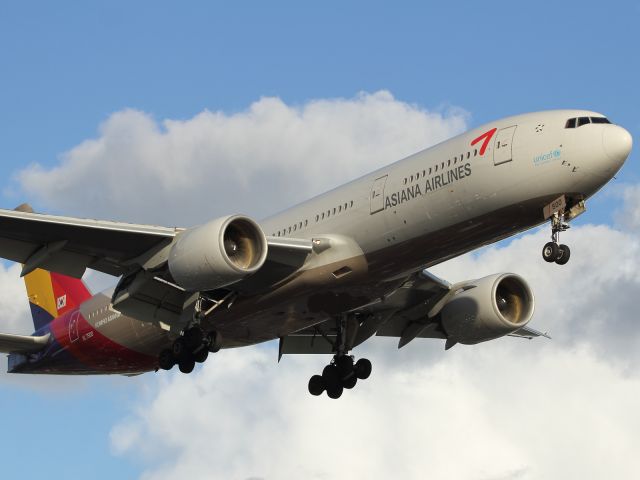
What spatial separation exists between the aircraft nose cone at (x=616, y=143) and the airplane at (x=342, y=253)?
36mm

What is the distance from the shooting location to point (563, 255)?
3145 centimetres

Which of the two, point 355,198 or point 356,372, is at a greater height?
point 355,198

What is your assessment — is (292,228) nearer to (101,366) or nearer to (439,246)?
(439,246)

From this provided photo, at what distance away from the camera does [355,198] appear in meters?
34.2

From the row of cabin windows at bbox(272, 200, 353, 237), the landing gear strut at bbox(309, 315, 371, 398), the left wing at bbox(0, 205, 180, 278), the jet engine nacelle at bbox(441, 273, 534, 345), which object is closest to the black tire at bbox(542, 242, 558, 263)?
the row of cabin windows at bbox(272, 200, 353, 237)

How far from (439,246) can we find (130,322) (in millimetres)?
11321

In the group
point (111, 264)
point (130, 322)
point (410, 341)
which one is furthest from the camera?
point (410, 341)

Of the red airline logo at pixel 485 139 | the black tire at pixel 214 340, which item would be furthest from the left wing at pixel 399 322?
the red airline logo at pixel 485 139

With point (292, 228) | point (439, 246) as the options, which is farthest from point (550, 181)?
point (292, 228)

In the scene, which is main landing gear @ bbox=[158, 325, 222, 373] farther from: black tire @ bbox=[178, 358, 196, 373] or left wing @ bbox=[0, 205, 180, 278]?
left wing @ bbox=[0, 205, 180, 278]

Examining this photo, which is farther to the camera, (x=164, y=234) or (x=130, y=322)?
(x=130, y=322)

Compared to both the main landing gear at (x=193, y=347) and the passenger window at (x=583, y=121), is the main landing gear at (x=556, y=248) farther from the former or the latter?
the main landing gear at (x=193, y=347)

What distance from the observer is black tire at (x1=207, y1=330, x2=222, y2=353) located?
3640 centimetres

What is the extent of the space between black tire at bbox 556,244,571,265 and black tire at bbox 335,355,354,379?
11.6 metres
